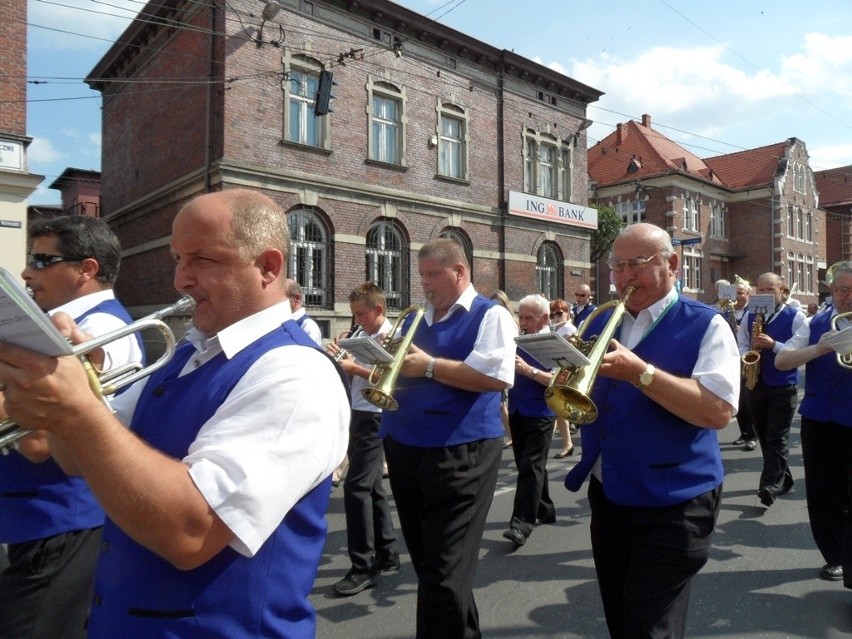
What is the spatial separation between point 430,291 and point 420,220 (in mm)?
15301

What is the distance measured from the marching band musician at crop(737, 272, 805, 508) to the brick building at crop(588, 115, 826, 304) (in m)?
28.8

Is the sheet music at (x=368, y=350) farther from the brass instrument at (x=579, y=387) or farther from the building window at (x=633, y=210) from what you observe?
the building window at (x=633, y=210)

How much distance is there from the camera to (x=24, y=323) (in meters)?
1.10

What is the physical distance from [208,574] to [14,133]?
13.8 m

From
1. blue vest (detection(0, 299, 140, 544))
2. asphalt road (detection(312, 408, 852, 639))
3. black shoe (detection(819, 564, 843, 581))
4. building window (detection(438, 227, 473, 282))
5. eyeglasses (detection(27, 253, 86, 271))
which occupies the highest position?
building window (detection(438, 227, 473, 282))

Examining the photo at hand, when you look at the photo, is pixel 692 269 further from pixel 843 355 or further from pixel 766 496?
pixel 843 355

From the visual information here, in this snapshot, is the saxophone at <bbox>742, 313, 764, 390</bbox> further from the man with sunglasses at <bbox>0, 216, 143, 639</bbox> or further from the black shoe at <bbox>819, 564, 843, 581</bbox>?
the man with sunglasses at <bbox>0, 216, 143, 639</bbox>

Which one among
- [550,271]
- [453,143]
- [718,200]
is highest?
[718,200]

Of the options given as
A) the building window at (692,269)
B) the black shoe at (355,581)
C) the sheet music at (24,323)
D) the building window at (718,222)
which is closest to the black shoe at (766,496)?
the black shoe at (355,581)

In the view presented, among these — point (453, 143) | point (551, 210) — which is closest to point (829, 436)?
point (453, 143)

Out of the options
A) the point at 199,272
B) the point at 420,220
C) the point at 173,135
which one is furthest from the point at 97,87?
the point at 199,272

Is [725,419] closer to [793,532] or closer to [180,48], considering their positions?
[793,532]

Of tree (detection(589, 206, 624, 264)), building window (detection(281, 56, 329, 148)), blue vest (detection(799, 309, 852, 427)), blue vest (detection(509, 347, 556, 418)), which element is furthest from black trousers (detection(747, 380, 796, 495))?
tree (detection(589, 206, 624, 264))

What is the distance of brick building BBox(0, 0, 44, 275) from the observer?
1241 cm
